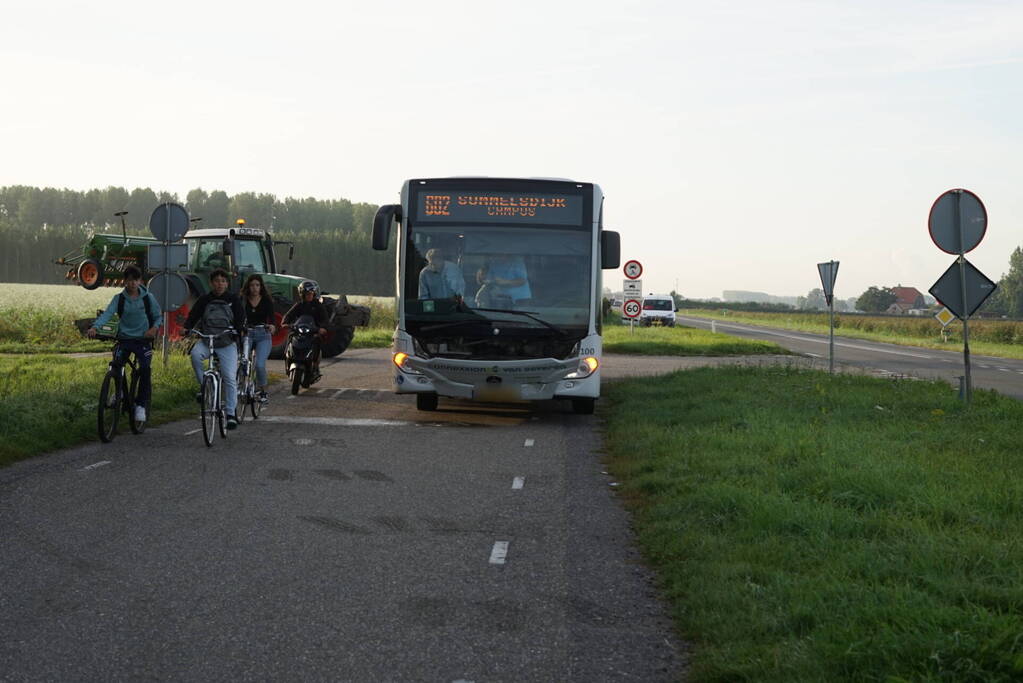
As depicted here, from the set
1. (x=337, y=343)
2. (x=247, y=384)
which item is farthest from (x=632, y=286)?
(x=247, y=384)

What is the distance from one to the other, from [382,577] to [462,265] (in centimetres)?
818

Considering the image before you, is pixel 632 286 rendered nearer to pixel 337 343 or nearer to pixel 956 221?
pixel 337 343

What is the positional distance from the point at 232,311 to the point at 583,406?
5077 mm

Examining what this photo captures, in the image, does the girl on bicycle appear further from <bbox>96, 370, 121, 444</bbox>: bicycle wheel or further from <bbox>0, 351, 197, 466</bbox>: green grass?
<bbox>96, 370, 121, 444</bbox>: bicycle wheel

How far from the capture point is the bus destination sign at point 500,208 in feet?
45.9

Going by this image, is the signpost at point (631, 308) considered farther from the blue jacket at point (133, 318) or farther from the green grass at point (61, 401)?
the blue jacket at point (133, 318)

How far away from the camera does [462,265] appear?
13.8 meters

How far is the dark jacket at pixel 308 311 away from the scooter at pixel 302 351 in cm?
9

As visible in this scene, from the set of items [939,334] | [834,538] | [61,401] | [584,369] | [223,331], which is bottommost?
[939,334]

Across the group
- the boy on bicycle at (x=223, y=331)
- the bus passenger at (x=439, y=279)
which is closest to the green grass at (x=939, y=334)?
the bus passenger at (x=439, y=279)

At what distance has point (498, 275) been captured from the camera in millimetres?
13758

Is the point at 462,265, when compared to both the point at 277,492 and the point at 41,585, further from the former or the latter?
the point at 41,585

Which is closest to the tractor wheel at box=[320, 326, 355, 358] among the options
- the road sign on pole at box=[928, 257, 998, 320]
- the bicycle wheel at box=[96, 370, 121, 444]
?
the bicycle wheel at box=[96, 370, 121, 444]

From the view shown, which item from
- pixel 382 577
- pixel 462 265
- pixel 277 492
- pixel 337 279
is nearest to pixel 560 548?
pixel 382 577
